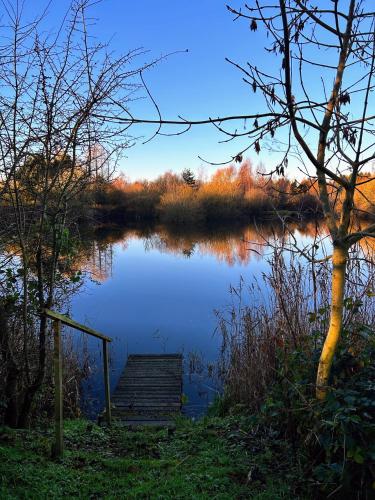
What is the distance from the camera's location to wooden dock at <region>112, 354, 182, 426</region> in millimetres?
6012

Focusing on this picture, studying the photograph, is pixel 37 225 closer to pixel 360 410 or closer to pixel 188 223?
pixel 360 410

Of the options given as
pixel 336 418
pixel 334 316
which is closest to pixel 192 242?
pixel 334 316

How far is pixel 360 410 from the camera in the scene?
261 centimetres

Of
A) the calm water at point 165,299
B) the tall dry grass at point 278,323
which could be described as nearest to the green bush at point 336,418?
the tall dry grass at point 278,323

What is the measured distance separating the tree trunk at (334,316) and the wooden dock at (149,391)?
3051 millimetres

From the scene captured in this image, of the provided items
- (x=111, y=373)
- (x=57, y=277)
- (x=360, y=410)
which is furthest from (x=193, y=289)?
(x=360, y=410)

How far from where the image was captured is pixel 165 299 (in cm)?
1384

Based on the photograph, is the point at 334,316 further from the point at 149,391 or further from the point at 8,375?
the point at 149,391

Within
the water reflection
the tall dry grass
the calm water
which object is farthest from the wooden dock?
the water reflection

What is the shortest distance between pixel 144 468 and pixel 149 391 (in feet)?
12.7

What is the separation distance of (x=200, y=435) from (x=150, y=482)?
1.30 m

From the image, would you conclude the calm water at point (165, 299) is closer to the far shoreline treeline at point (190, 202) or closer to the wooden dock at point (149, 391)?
the wooden dock at point (149, 391)

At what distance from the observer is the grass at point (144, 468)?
2.78 m

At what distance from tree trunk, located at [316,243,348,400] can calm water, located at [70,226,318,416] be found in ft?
3.80
